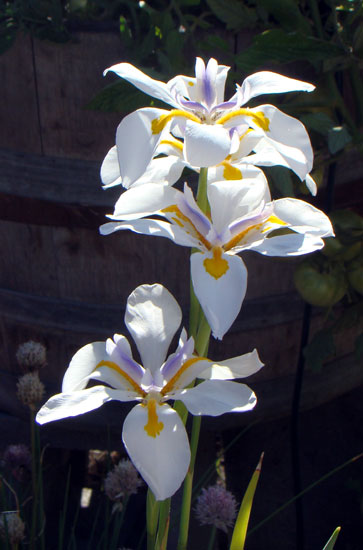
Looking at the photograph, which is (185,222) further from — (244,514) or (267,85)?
(244,514)

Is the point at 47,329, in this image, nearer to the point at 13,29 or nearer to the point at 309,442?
the point at 13,29

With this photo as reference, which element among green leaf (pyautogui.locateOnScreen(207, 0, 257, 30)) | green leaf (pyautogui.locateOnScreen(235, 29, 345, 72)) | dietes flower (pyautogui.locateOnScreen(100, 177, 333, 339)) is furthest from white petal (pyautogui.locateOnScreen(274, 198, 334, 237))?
green leaf (pyautogui.locateOnScreen(207, 0, 257, 30))

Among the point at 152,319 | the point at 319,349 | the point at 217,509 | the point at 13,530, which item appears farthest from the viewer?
the point at 319,349

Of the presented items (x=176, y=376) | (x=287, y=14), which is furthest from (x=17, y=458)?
(x=287, y=14)

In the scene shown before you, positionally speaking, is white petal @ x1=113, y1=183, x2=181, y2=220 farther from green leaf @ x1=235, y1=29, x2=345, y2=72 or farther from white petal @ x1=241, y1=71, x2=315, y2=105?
green leaf @ x1=235, y1=29, x2=345, y2=72

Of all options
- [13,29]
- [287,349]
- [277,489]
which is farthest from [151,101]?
[277,489]
